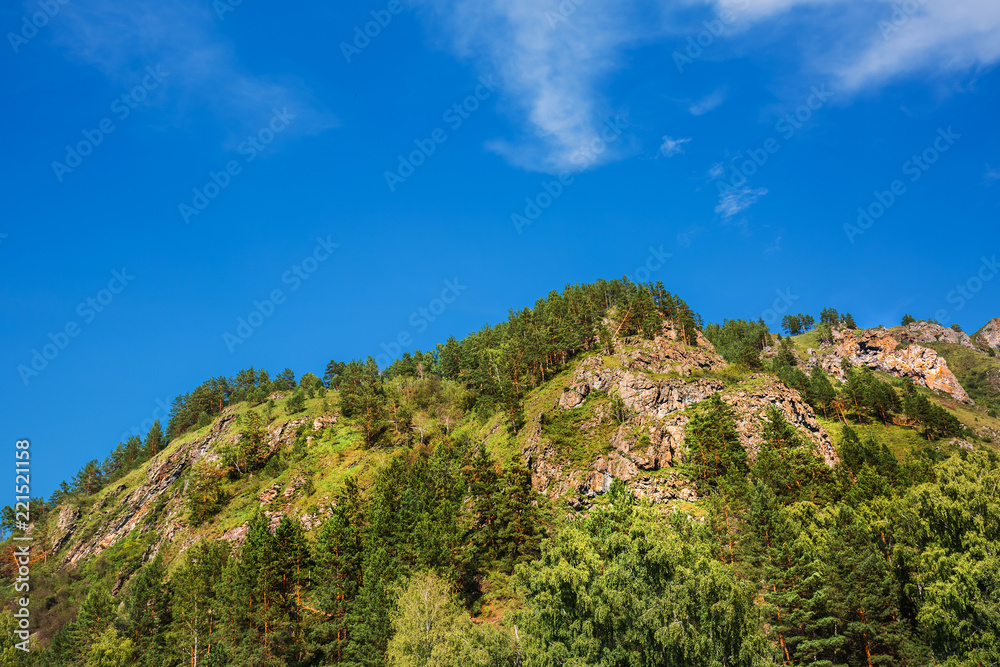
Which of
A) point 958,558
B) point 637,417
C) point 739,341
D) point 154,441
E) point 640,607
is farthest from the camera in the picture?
point 154,441

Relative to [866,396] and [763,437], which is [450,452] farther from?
[866,396]

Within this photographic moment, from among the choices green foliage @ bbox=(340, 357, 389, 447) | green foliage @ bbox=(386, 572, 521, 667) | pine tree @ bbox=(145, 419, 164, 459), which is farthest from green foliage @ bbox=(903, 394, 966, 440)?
pine tree @ bbox=(145, 419, 164, 459)

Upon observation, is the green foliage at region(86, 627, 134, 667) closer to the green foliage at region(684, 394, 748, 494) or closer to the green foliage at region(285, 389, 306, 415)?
the green foliage at region(285, 389, 306, 415)

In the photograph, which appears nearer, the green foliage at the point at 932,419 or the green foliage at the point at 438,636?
the green foliage at the point at 438,636

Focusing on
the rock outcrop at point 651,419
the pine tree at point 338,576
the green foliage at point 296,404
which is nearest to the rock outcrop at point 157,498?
the green foliage at point 296,404

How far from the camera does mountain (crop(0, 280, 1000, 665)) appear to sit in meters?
35.9

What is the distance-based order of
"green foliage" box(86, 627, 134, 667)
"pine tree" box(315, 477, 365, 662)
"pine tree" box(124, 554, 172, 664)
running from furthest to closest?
"pine tree" box(124, 554, 172, 664) → "green foliage" box(86, 627, 134, 667) → "pine tree" box(315, 477, 365, 662)

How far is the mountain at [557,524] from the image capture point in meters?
35.9

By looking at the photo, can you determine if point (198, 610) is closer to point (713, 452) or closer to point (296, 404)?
point (713, 452)

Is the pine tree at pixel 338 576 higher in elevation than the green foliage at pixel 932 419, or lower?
lower

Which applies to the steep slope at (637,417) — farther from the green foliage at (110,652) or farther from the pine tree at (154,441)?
the pine tree at (154,441)

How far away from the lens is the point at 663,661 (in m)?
32.0

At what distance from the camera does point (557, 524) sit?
165ft

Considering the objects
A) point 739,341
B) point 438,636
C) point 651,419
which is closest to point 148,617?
point 438,636
